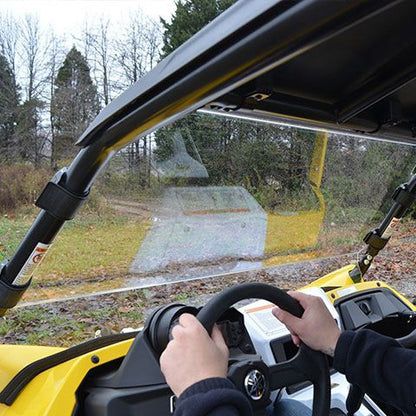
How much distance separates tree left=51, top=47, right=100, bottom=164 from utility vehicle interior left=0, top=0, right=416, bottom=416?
179 cm

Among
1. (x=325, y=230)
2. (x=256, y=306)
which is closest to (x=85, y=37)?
(x=325, y=230)

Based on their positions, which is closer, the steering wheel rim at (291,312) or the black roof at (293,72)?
the black roof at (293,72)

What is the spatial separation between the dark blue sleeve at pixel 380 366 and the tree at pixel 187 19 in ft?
5.09

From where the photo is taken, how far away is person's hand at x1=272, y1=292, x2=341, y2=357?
109 centimetres

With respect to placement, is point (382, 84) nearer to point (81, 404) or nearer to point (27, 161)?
point (81, 404)

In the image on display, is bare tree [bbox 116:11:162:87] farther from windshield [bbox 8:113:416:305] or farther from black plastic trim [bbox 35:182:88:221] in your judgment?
black plastic trim [bbox 35:182:88:221]

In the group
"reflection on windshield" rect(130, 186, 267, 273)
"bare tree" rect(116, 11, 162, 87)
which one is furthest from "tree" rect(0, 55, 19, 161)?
"reflection on windshield" rect(130, 186, 267, 273)

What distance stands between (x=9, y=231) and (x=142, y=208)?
0.66 meters

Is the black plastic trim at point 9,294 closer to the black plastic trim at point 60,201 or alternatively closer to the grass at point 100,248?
the black plastic trim at point 60,201

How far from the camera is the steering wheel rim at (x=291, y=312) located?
88 cm

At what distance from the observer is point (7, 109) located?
13.6 feet

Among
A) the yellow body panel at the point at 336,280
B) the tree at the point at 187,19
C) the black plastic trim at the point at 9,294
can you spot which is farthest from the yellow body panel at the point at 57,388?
the tree at the point at 187,19

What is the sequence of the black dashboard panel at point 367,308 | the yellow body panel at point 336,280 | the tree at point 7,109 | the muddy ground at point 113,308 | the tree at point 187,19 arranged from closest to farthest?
the black dashboard panel at point 367,308 → the yellow body panel at point 336,280 → the tree at point 187,19 → the muddy ground at point 113,308 → the tree at point 7,109

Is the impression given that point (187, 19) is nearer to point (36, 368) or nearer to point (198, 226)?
point (198, 226)
